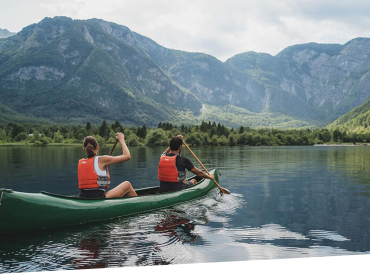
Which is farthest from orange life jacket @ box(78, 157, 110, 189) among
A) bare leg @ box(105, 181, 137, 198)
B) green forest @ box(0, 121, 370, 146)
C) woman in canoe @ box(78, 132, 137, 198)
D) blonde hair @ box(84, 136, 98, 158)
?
green forest @ box(0, 121, 370, 146)

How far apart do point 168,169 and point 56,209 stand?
482 cm

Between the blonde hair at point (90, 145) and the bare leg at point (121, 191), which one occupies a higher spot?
the blonde hair at point (90, 145)

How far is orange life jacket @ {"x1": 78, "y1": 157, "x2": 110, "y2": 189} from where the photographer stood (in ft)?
37.6

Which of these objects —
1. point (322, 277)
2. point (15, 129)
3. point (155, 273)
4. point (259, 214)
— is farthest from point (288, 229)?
point (15, 129)

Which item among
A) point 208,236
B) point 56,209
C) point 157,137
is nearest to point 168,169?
point 208,236

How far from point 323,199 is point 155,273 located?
13321 mm

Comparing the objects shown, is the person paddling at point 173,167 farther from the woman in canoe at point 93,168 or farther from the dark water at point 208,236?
the woman in canoe at point 93,168

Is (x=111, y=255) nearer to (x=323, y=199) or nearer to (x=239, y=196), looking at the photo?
(x=239, y=196)

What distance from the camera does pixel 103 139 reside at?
461 ft

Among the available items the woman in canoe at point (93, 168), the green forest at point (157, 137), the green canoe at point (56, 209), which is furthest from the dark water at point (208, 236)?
the green forest at point (157, 137)

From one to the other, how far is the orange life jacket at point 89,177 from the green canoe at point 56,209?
477 mm

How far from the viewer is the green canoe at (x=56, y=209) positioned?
10.1 m

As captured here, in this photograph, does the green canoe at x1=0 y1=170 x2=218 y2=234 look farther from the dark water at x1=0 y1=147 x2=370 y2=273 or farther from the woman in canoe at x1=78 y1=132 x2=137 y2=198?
the woman in canoe at x1=78 y1=132 x2=137 y2=198

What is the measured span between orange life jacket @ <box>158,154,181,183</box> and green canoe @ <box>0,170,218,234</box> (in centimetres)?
129
